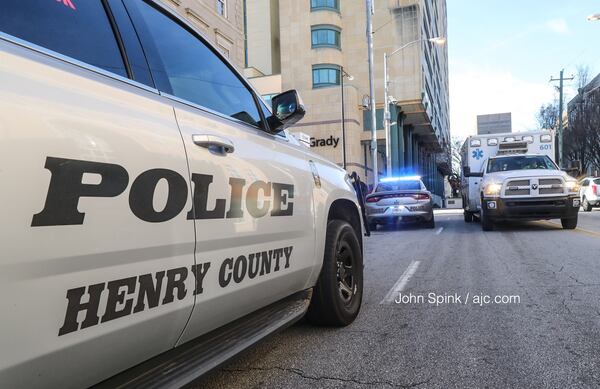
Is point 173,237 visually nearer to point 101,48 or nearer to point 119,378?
point 119,378

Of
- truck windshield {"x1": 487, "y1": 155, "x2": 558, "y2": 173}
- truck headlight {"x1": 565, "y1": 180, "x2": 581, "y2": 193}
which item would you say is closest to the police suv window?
truck headlight {"x1": 565, "y1": 180, "x2": 581, "y2": 193}

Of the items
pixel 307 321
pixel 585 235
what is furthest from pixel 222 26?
pixel 307 321

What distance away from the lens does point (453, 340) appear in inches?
143

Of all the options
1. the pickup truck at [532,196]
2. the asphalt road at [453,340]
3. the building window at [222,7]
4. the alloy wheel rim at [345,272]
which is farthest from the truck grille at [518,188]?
the building window at [222,7]

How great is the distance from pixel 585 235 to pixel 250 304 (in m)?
9.86

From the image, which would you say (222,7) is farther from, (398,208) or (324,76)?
(324,76)

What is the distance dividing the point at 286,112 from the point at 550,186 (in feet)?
31.5

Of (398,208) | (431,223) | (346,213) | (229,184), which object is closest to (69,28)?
(229,184)

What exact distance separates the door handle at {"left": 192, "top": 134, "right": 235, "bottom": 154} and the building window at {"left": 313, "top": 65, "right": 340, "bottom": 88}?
3726 cm

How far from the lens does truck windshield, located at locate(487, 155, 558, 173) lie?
479 inches

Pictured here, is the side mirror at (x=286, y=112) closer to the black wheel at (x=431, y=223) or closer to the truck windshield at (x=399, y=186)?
the black wheel at (x=431, y=223)

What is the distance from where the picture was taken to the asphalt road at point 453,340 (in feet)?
9.63

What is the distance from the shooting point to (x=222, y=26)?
63.3 ft

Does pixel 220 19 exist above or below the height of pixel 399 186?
above
